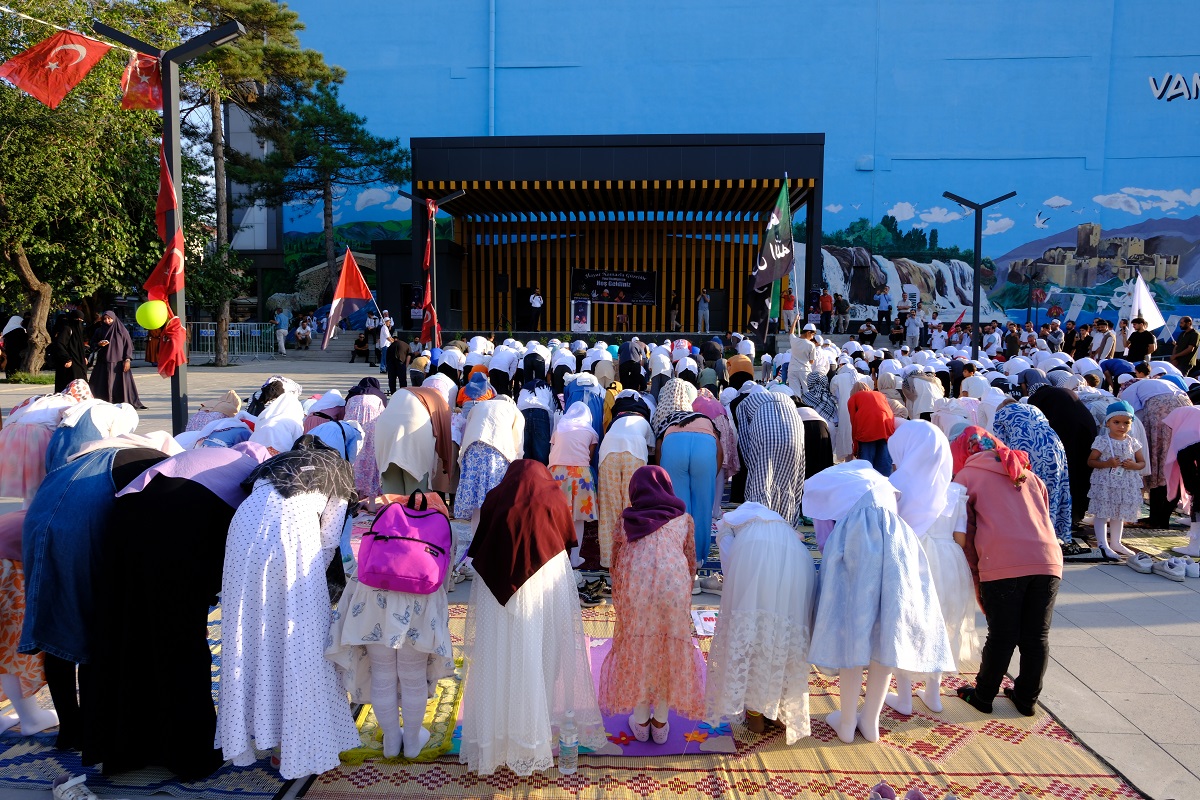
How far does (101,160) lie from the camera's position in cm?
1780

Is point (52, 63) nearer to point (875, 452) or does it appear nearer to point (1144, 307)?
point (875, 452)

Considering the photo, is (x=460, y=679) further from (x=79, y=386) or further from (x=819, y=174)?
(x=819, y=174)

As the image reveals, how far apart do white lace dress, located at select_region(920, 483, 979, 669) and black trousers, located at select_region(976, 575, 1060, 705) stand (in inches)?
4.4

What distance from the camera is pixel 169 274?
6.68 meters

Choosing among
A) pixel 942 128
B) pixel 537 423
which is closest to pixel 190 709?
pixel 537 423

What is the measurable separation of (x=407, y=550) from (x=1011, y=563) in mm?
2968

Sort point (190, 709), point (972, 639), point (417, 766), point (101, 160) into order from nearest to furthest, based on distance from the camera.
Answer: point (190, 709)
point (417, 766)
point (972, 639)
point (101, 160)

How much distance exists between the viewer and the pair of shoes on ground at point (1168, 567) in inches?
254

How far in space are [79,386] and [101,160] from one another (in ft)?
50.8

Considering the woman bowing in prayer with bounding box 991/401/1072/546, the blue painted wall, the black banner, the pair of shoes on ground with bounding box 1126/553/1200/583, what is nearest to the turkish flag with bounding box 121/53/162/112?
the woman bowing in prayer with bounding box 991/401/1072/546

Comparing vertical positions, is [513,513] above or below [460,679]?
above

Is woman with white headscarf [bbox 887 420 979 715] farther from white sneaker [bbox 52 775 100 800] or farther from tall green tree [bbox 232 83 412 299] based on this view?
tall green tree [bbox 232 83 412 299]

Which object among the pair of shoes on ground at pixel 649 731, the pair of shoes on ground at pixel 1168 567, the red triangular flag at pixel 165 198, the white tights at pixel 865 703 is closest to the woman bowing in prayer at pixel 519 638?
the pair of shoes on ground at pixel 649 731

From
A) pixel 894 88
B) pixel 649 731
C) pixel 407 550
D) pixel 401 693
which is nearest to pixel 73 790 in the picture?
pixel 401 693
